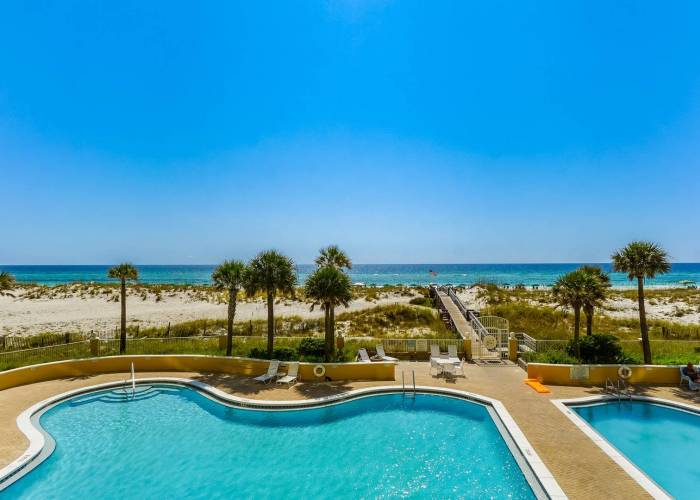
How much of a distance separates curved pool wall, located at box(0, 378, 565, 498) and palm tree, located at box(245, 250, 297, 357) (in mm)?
4155

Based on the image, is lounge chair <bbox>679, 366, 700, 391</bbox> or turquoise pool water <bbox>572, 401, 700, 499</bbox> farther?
lounge chair <bbox>679, 366, 700, 391</bbox>

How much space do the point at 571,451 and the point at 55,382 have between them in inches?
715

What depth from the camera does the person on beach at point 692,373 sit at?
13.0 metres

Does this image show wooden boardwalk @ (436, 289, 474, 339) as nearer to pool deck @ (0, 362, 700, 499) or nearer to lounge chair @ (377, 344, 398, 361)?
lounge chair @ (377, 344, 398, 361)

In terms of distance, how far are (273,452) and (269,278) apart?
312 inches

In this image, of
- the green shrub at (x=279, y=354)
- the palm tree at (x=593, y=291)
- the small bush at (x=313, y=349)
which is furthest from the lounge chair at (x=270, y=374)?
the palm tree at (x=593, y=291)

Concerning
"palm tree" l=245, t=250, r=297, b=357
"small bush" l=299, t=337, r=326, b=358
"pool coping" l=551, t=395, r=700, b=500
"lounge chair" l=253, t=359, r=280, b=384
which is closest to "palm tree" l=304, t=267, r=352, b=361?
"small bush" l=299, t=337, r=326, b=358

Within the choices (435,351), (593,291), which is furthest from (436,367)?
(593,291)

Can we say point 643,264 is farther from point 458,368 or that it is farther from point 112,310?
point 112,310

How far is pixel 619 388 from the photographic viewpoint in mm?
13062

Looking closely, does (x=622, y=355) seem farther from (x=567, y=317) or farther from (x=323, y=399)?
(x=567, y=317)

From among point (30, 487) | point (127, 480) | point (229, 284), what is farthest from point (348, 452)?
point (229, 284)

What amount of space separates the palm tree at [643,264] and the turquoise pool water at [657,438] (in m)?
4.32

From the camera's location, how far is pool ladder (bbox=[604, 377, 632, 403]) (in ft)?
40.5
